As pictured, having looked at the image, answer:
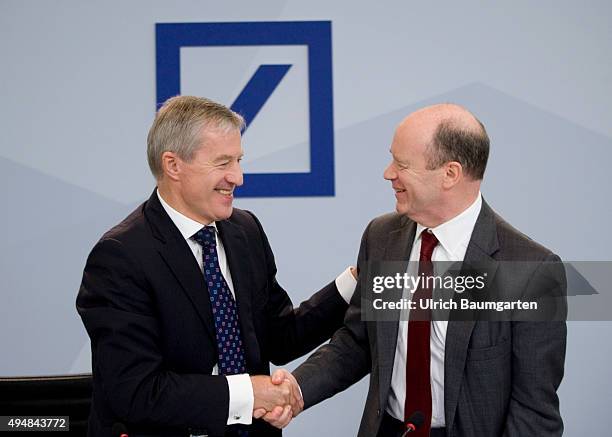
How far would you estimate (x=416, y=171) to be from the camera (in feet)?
7.89

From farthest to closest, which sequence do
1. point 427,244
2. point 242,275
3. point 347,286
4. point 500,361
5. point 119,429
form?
point 347,286, point 242,275, point 427,244, point 500,361, point 119,429

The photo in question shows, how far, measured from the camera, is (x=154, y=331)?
228cm

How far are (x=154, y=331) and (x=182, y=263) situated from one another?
21cm

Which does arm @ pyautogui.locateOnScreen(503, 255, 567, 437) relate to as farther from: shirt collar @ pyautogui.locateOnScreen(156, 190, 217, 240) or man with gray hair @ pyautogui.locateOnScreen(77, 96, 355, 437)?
shirt collar @ pyautogui.locateOnScreen(156, 190, 217, 240)

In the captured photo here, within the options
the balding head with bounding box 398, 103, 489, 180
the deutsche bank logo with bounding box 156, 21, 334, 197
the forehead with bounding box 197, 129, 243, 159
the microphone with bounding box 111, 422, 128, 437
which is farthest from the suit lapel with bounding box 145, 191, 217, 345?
the deutsche bank logo with bounding box 156, 21, 334, 197

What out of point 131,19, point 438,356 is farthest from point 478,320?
point 131,19

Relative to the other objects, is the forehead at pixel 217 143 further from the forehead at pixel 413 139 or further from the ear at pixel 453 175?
the ear at pixel 453 175

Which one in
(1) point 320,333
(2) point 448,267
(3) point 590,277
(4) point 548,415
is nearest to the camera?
(4) point 548,415

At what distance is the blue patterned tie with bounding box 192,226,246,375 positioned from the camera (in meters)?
2.41

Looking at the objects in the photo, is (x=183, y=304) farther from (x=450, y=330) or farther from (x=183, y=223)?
(x=450, y=330)

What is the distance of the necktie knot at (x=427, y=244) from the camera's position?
2.39 meters

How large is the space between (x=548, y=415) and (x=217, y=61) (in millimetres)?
2707

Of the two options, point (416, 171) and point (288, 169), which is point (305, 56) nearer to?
point (288, 169)

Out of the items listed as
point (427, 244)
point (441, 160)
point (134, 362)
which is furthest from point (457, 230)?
point (134, 362)
